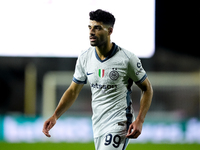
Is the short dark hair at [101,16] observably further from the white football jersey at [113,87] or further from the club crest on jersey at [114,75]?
the club crest on jersey at [114,75]

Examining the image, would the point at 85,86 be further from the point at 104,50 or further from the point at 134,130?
the point at 134,130

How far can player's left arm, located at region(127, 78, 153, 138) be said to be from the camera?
2475mm

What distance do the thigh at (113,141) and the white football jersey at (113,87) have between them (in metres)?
0.05

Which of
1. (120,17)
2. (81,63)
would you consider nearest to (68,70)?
(120,17)

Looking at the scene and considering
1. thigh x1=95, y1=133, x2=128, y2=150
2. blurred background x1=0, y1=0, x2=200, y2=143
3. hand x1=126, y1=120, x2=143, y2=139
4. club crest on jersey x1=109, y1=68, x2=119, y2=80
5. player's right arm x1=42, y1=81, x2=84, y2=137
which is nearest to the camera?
hand x1=126, y1=120, x2=143, y2=139

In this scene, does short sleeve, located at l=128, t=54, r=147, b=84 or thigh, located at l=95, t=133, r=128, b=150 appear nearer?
thigh, located at l=95, t=133, r=128, b=150

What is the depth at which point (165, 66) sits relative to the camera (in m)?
11.7

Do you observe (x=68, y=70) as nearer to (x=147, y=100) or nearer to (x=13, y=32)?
(x=13, y=32)

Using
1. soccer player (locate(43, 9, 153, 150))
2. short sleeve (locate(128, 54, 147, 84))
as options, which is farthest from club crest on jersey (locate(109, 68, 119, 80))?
short sleeve (locate(128, 54, 147, 84))

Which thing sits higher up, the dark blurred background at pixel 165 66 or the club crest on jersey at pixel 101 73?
the club crest on jersey at pixel 101 73

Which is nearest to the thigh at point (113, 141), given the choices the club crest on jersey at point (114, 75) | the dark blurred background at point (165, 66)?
the club crest on jersey at point (114, 75)

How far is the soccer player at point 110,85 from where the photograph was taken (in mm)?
2654

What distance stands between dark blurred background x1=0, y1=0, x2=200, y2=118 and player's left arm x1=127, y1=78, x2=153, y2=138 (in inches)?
294

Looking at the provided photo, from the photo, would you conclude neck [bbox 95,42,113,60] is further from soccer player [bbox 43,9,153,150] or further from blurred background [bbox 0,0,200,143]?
blurred background [bbox 0,0,200,143]
